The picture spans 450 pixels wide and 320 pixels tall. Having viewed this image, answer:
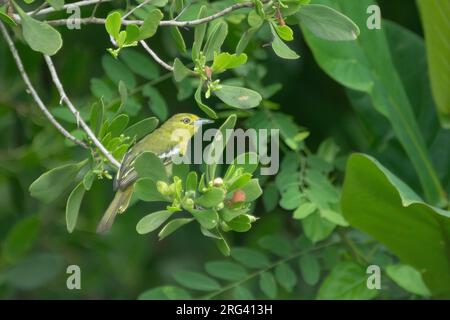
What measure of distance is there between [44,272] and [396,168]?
144 cm

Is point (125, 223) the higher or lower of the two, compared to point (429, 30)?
lower

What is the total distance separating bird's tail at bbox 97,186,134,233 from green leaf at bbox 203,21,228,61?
1.69 feet

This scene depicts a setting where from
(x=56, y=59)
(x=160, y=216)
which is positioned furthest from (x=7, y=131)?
(x=160, y=216)

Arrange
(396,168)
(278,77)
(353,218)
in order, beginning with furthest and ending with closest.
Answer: (278,77) < (396,168) < (353,218)

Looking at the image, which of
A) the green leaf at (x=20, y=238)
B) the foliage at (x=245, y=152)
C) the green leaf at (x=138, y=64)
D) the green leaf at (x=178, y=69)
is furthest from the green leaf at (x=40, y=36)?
the green leaf at (x=20, y=238)

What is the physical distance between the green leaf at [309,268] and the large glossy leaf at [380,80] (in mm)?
420

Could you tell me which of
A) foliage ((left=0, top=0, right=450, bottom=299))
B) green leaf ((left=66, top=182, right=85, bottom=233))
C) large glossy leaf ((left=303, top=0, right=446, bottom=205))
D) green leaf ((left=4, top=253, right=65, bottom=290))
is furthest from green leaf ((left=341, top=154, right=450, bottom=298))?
green leaf ((left=4, top=253, right=65, bottom=290))

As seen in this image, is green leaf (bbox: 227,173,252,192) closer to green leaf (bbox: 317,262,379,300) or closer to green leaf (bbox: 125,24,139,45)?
green leaf (bbox: 125,24,139,45)

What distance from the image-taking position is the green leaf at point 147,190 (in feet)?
6.20

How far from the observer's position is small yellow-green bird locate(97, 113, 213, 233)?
247 cm

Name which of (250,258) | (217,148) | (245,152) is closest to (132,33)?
(217,148)

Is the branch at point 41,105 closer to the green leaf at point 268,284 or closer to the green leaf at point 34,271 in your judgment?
the green leaf at point 268,284

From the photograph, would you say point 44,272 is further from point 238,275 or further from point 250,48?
point 250,48
